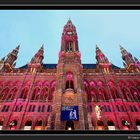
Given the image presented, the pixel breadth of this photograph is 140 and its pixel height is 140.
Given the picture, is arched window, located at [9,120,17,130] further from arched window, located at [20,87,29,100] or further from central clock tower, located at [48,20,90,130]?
central clock tower, located at [48,20,90,130]

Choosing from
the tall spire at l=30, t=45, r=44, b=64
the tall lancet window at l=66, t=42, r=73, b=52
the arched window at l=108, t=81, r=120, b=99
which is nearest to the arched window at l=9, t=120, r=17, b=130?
the tall spire at l=30, t=45, r=44, b=64

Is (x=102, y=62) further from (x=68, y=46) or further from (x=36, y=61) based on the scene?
(x=36, y=61)

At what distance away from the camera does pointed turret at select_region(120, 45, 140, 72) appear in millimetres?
28922

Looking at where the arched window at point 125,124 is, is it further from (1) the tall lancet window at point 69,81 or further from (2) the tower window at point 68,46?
(2) the tower window at point 68,46

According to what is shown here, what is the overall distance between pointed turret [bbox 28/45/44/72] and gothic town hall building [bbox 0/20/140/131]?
0.51ft

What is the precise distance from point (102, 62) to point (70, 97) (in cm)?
Result: 1233

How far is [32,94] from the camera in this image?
2347 centimetres

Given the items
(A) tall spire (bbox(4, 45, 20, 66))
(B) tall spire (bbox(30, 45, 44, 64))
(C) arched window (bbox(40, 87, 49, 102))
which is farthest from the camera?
(A) tall spire (bbox(4, 45, 20, 66))

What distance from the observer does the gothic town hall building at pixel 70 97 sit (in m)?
19.0

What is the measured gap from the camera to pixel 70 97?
19.8 m

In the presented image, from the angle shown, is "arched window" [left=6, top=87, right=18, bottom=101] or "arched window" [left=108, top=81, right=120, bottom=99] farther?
"arched window" [left=108, top=81, right=120, bottom=99]

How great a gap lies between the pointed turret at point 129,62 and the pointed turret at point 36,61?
559 inches

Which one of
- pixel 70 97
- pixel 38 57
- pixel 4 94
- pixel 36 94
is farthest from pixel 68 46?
pixel 4 94
